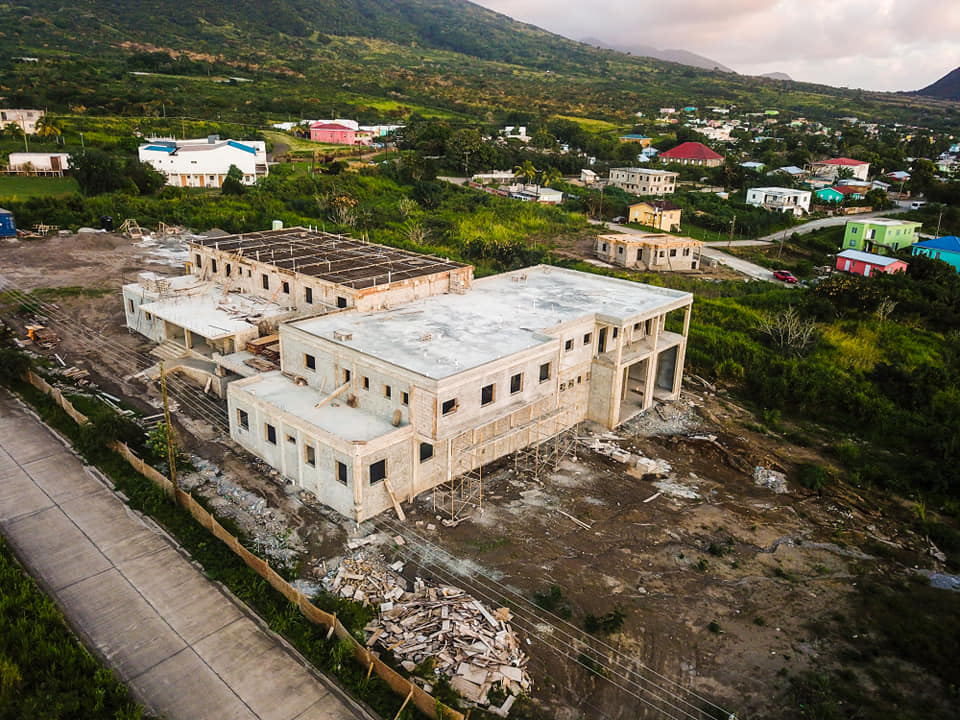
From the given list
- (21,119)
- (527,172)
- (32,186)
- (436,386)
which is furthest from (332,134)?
(436,386)

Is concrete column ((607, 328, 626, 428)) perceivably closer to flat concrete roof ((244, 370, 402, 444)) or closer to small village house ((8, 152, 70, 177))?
flat concrete roof ((244, 370, 402, 444))

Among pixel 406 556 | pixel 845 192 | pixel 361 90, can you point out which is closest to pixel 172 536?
pixel 406 556

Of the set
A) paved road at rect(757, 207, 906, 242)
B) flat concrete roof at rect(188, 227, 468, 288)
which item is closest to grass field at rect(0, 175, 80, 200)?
flat concrete roof at rect(188, 227, 468, 288)

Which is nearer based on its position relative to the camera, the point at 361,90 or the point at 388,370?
the point at 388,370

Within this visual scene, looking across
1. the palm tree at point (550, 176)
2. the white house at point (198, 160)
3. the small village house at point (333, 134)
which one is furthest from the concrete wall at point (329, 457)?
the small village house at point (333, 134)

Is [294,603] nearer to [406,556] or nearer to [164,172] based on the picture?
[406,556]

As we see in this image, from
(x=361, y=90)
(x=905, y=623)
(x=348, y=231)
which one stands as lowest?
(x=905, y=623)

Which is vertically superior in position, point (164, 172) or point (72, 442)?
point (164, 172)

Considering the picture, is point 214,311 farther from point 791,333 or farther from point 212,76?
point 212,76
